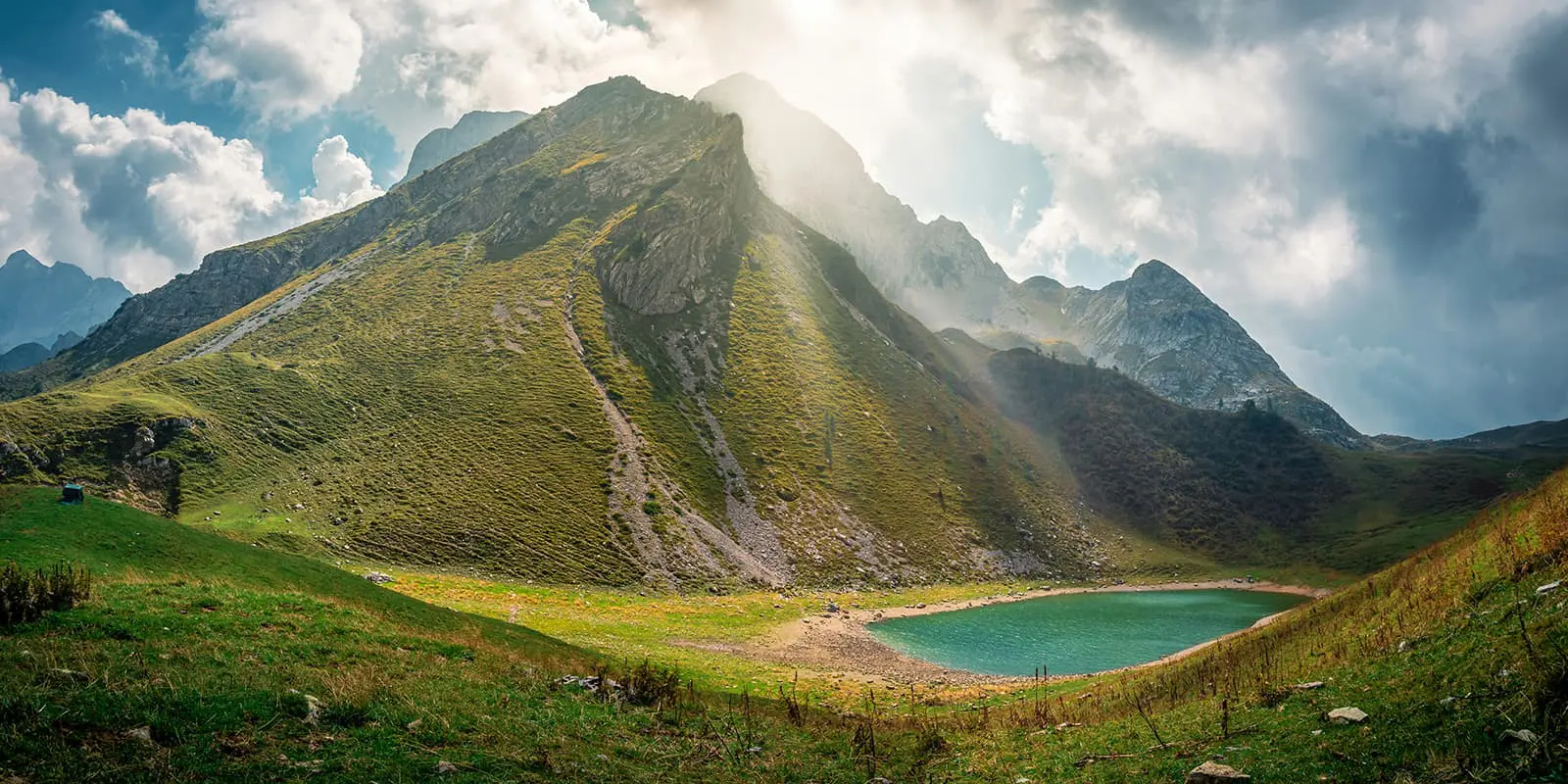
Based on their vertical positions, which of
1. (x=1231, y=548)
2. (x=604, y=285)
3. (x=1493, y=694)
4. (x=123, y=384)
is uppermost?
(x=604, y=285)

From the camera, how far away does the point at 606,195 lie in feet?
590

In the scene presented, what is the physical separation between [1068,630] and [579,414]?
3118 inches

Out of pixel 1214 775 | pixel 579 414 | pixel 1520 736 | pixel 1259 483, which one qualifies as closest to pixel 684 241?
pixel 579 414

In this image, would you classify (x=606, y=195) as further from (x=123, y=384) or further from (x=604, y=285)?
(x=123, y=384)

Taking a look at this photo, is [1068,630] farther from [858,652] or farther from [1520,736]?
[1520,736]

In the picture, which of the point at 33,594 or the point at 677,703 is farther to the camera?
the point at 677,703

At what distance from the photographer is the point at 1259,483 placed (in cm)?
17550

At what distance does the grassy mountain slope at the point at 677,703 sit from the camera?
37.0 ft

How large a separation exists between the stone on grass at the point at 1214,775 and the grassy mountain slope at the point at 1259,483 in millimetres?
153591

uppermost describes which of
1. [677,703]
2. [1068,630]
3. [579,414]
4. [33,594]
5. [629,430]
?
[579,414]

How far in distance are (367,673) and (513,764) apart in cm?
745

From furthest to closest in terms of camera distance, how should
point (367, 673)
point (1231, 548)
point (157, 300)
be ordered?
point (157, 300), point (1231, 548), point (367, 673)

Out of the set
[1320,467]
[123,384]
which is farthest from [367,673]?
[1320,467]

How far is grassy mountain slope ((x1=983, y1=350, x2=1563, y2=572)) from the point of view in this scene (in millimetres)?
Answer: 147750
